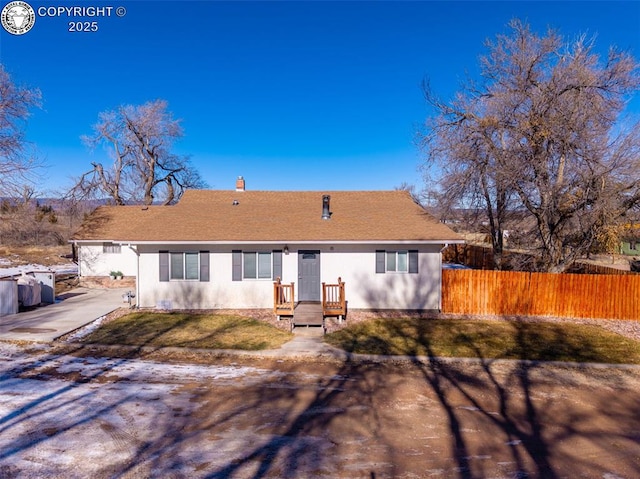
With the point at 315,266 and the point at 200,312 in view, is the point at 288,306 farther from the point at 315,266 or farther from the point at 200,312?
the point at 200,312

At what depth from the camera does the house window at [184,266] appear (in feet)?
42.7

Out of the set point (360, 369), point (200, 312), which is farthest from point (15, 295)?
point (360, 369)

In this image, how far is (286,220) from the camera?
14.2 meters

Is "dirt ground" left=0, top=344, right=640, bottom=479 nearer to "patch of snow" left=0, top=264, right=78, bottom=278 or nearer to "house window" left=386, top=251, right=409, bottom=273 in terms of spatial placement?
"house window" left=386, top=251, right=409, bottom=273

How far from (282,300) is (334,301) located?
1755mm

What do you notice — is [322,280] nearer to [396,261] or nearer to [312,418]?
[396,261]

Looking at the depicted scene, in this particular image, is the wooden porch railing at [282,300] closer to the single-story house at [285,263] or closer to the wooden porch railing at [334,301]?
the single-story house at [285,263]

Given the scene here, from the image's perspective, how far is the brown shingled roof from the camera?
41.8 feet

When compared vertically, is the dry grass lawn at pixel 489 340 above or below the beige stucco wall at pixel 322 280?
below

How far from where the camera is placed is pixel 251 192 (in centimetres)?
1741

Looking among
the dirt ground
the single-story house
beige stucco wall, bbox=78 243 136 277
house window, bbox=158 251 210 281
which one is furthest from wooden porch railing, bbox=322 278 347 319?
beige stucco wall, bbox=78 243 136 277

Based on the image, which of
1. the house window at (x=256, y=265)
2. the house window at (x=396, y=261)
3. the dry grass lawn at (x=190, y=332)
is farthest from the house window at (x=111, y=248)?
the house window at (x=396, y=261)

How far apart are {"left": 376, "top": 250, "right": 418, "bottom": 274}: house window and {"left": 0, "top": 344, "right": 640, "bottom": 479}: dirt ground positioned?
483cm

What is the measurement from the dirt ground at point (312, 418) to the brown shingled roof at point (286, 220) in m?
5.07
